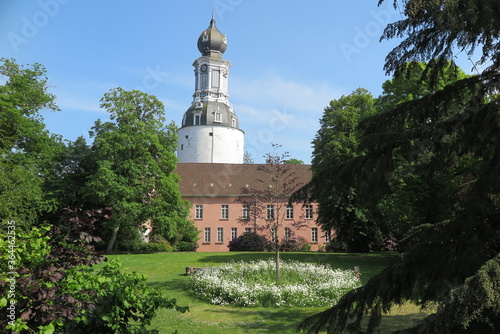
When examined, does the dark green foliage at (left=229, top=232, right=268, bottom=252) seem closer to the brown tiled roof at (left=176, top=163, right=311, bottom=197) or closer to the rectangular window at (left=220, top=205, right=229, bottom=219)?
the brown tiled roof at (left=176, top=163, right=311, bottom=197)

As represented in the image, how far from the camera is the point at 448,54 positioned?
5.88 meters

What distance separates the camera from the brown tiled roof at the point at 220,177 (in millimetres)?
50500

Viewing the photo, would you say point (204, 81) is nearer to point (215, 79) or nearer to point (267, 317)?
point (215, 79)

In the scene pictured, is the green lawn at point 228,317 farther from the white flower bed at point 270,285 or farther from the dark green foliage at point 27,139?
the dark green foliage at point 27,139

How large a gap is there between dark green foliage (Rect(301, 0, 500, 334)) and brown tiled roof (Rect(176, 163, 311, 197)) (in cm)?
4338

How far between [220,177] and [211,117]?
2032 centimetres

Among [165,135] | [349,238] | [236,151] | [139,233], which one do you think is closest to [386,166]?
[349,238]

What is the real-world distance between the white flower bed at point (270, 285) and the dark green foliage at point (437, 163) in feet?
27.6

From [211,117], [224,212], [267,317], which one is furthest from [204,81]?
[267,317]

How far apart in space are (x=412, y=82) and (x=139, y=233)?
2467 cm

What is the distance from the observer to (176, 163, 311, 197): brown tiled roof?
50500 mm

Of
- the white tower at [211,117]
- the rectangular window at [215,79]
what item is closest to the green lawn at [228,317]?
the white tower at [211,117]

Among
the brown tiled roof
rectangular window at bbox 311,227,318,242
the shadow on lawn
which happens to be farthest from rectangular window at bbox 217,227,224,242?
the shadow on lawn

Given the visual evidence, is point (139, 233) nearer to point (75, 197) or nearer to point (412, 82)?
point (75, 197)
